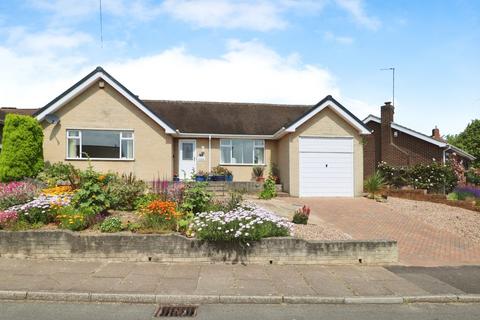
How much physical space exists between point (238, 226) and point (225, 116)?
13842 millimetres

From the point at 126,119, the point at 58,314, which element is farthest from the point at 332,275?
the point at 126,119

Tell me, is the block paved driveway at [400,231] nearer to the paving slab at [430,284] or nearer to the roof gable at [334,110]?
the paving slab at [430,284]

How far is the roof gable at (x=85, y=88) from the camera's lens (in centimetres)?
1772

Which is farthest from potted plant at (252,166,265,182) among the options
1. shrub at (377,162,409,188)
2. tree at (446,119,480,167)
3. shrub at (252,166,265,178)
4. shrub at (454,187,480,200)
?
tree at (446,119,480,167)

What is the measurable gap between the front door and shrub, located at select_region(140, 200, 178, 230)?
34.7ft

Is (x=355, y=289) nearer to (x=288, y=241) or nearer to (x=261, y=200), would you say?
(x=288, y=241)

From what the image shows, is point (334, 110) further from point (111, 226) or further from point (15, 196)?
point (15, 196)

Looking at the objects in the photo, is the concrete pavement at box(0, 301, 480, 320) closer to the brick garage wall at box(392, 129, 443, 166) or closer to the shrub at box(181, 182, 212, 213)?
the shrub at box(181, 182, 212, 213)

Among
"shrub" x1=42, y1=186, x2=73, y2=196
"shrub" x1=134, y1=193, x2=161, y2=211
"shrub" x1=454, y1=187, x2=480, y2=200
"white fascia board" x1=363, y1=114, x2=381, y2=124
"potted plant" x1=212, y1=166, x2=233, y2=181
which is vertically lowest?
"shrub" x1=454, y1=187, x2=480, y2=200

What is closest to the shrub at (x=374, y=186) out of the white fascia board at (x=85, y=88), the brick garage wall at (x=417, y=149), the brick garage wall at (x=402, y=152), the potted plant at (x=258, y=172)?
the potted plant at (x=258, y=172)

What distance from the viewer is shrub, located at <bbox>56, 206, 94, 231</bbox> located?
9359mm

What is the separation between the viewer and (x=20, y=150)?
1614 cm

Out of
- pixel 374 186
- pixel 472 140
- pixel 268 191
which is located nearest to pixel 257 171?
pixel 268 191

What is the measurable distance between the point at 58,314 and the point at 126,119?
13.5 meters
